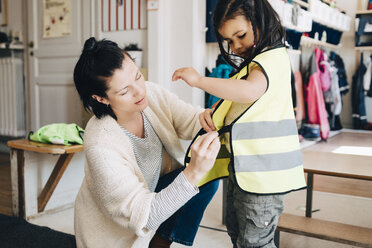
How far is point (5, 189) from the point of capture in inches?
113

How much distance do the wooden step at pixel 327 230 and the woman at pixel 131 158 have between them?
16.0 inches

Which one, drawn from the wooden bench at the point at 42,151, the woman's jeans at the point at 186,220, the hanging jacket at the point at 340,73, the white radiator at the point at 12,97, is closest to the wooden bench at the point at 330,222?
the woman's jeans at the point at 186,220

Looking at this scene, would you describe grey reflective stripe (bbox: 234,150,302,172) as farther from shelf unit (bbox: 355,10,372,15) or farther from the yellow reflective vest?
shelf unit (bbox: 355,10,372,15)

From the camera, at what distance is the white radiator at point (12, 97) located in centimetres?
410

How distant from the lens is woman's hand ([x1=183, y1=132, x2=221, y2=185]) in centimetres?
106

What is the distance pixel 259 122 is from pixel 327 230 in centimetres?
79

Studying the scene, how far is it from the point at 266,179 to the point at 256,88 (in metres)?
0.27

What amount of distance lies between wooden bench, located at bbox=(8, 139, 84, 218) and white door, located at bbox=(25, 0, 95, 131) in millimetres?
1355

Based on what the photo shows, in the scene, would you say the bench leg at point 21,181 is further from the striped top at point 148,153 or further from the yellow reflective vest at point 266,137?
the yellow reflective vest at point 266,137

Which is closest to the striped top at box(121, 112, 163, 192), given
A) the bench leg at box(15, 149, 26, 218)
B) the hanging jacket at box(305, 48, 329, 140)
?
the bench leg at box(15, 149, 26, 218)

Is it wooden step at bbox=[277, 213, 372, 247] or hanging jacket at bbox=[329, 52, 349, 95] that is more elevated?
hanging jacket at bbox=[329, 52, 349, 95]

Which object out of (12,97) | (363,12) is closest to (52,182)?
(12,97)

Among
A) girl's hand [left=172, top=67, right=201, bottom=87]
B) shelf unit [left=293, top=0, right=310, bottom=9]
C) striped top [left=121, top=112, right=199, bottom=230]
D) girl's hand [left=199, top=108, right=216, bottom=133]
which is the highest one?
shelf unit [left=293, top=0, right=310, bottom=9]

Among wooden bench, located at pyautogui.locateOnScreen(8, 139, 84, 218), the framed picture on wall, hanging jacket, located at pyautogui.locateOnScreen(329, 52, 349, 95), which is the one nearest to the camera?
wooden bench, located at pyautogui.locateOnScreen(8, 139, 84, 218)
